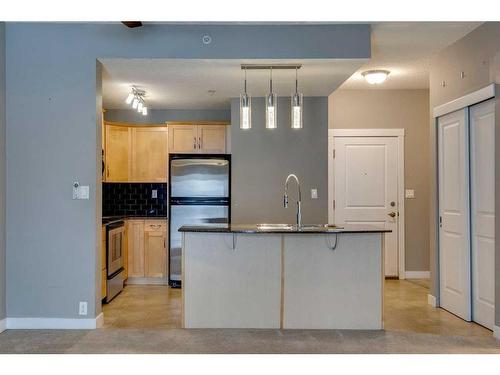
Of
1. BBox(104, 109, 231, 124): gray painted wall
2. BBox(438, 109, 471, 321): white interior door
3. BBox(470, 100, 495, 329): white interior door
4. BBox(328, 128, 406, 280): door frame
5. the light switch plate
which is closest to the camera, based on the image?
BBox(470, 100, 495, 329): white interior door

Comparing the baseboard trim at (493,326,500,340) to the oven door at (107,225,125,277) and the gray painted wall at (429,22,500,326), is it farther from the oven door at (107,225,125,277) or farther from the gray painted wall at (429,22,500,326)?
the oven door at (107,225,125,277)

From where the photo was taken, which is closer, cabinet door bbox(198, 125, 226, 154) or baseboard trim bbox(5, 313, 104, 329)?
baseboard trim bbox(5, 313, 104, 329)

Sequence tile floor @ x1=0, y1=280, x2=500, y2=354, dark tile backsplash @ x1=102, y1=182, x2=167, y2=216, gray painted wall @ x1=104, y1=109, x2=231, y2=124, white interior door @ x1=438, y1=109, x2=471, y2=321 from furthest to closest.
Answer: dark tile backsplash @ x1=102, y1=182, x2=167, y2=216 → gray painted wall @ x1=104, y1=109, x2=231, y2=124 → white interior door @ x1=438, y1=109, x2=471, y2=321 → tile floor @ x1=0, y1=280, x2=500, y2=354

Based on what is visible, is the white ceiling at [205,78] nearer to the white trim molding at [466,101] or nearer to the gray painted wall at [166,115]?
the gray painted wall at [166,115]

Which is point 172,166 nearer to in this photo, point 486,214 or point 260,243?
point 260,243

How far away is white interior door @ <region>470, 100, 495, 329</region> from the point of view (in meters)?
3.90

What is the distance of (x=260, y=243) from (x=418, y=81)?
3443 millimetres

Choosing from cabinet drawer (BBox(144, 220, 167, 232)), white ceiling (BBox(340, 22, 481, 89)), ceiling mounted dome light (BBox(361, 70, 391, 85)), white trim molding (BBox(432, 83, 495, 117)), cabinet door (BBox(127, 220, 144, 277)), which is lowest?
cabinet door (BBox(127, 220, 144, 277))

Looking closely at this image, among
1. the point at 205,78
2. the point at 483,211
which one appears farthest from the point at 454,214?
the point at 205,78

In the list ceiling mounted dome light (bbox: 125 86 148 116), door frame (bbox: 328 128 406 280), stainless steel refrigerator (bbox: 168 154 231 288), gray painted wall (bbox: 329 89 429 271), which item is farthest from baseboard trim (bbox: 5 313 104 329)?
gray painted wall (bbox: 329 89 429 271)

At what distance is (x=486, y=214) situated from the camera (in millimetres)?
3996

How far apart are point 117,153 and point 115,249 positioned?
1.51 metres

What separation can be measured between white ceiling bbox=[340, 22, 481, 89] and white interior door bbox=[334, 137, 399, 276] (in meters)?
1.01
